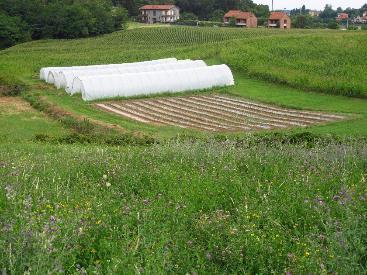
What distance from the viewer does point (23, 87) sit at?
33438mm

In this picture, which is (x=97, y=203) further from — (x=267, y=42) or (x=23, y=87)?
(x=267, y=42)

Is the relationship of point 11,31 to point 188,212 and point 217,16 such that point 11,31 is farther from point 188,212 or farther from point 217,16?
point 188,212

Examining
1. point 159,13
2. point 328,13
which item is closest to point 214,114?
point 159,13

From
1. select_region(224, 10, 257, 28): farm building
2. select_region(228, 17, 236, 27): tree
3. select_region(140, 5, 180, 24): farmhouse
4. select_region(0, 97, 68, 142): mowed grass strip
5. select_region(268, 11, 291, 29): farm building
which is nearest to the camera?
select_region(0, 97, 68, 142): mowed grass strip

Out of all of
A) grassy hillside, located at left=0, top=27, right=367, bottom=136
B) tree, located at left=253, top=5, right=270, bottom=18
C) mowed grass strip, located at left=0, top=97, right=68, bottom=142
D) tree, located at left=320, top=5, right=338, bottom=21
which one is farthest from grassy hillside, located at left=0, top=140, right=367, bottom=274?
tree, located at left=320, top=5, right=338, bottom=21

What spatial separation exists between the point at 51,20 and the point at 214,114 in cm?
5513

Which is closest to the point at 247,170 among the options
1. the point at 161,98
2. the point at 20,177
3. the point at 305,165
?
the point at 305,165

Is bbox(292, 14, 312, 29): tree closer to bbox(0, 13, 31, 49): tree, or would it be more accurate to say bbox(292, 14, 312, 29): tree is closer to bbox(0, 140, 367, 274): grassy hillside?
bbox(0, 13, 31, 49): tree

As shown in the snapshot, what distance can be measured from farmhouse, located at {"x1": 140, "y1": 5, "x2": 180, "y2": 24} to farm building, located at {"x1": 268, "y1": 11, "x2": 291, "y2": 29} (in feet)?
78.0

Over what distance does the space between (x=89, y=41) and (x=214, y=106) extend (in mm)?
42066

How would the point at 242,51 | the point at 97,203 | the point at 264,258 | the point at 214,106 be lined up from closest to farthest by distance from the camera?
the point at 264,258, the point at 97,203, the point at 214,106, the point at 242,51

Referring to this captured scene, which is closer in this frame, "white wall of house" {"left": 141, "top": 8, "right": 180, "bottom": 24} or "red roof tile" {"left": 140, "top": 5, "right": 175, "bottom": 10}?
"red roof tile" {"left": 140, "top": 5, "right": 175, "bottom": 10}

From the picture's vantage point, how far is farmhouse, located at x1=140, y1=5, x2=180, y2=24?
10962 centimetres

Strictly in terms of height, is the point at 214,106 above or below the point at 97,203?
below
